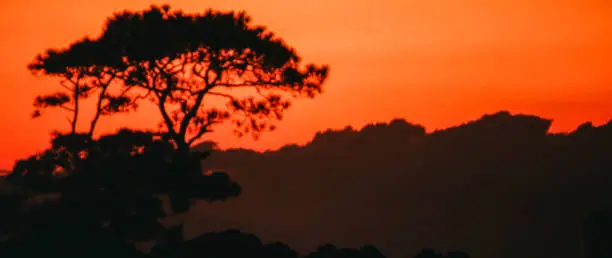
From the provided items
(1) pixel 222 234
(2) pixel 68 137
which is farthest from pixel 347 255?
(2) pixel 68 137

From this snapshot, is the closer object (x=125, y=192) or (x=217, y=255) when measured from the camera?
(x=217, y=255)

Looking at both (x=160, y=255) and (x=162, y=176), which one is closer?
(x=160, y=255)

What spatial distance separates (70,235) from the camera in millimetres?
46281

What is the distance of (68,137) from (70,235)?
6.58 metres

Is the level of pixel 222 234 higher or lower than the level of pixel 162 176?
lower

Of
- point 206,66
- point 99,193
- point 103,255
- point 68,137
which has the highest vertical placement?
point 206,66

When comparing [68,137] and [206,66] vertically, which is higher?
[206,66]

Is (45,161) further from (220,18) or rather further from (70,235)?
(220,18)

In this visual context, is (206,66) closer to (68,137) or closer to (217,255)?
(68,137)

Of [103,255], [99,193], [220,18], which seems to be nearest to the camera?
[103,255]

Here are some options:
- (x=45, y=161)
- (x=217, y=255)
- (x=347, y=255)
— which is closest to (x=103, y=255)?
(x=217, y=255)

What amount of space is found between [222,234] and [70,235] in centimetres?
735

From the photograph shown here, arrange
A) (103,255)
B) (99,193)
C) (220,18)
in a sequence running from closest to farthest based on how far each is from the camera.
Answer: (103,255) → (99,193) → (220,18)

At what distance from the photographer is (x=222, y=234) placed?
46562 mm
